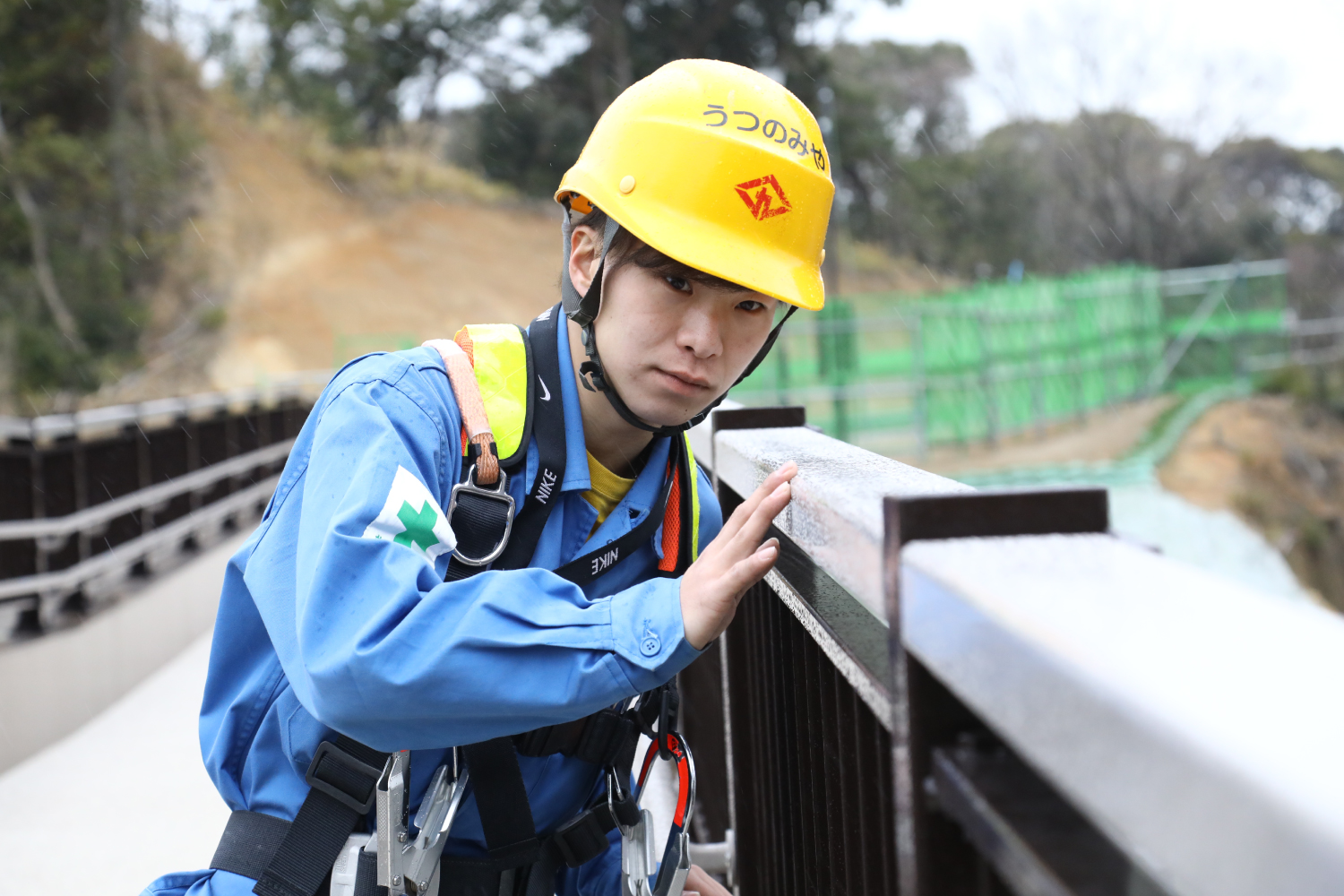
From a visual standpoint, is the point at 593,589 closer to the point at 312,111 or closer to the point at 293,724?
the point at 293,724

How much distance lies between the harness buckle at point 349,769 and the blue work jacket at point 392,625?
56 millimetres

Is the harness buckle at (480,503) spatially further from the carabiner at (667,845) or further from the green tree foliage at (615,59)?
the green tree foliage at (615,59)

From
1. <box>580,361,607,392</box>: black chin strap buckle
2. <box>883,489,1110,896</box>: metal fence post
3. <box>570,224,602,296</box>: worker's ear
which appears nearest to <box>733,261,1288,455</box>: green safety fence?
<box>570,224,602,296</box>: worker's ear

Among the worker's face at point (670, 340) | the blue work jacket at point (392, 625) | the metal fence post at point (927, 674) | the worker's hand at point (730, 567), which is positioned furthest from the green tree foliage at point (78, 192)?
the metal fence post at point (927, 674)

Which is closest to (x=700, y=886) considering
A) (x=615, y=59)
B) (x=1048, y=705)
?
(x=1048, y=705)

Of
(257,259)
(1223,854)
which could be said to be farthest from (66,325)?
(1223,854)

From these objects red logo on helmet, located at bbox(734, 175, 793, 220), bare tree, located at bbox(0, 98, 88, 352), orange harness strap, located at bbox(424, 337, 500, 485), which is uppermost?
bare tree, located at bbox(0, 98, 88, 352)

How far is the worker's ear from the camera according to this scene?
6.84ft

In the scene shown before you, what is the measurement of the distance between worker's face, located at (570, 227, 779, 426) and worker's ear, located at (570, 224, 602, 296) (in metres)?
0.11

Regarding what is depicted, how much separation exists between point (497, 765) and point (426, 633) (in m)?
0.57

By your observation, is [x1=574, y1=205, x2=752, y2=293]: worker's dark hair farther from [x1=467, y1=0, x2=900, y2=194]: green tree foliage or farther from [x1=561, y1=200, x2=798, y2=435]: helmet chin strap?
[x1=467, y1=0, x2=900, y2=194]: green tree foliage

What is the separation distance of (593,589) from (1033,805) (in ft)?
4.12

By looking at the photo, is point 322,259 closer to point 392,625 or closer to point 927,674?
point 392,625

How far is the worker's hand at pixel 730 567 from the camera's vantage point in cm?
139
